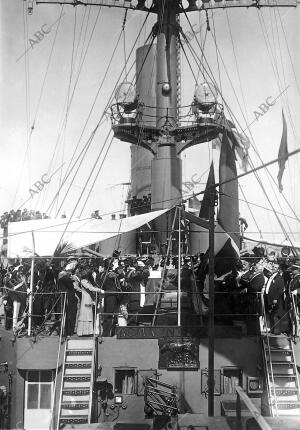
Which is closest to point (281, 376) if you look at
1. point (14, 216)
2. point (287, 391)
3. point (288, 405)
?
point (287, 391)

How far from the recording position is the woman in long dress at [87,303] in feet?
31.6

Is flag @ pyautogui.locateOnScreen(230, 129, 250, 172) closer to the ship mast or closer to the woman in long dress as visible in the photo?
the ship mast

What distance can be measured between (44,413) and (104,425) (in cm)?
206

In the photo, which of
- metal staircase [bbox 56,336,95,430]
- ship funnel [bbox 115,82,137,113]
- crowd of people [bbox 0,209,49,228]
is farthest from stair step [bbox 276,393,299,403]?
crowd of people [bbox 0,209,49,228]

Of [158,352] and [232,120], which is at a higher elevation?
[232,120]

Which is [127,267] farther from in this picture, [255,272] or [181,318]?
[255,272]

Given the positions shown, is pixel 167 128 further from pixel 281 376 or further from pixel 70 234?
pixel 281 376

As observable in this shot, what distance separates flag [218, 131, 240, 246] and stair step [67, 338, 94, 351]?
3.63 metres

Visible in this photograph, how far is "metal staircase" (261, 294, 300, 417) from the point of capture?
27.3 ft

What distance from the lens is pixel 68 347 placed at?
30.0 feet

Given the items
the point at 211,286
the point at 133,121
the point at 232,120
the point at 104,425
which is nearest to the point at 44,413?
the point at 104,425

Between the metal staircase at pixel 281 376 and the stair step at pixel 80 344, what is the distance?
303cm

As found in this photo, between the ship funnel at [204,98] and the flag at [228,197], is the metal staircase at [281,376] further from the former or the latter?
the ship funnel at [204,98]

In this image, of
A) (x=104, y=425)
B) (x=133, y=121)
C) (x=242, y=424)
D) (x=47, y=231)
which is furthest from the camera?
(x=133, y=121)
